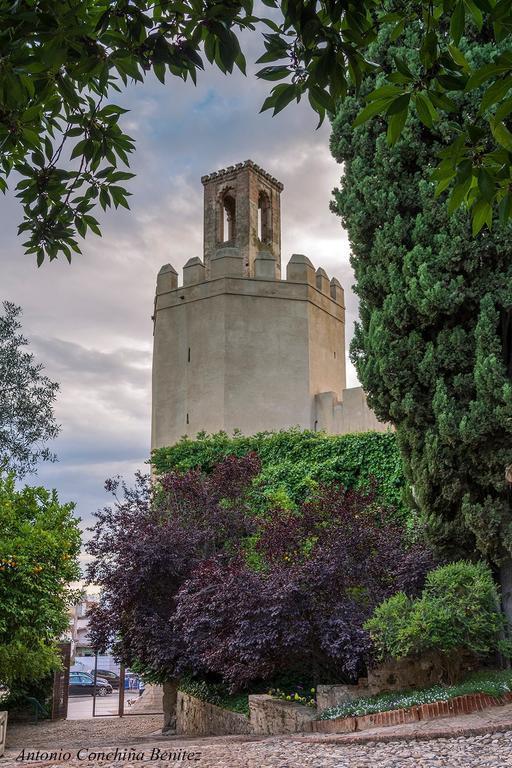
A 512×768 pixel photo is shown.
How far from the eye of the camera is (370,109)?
8.59ft

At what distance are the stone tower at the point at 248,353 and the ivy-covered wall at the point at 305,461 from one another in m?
5.11

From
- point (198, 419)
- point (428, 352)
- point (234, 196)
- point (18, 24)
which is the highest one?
point (234, 196)

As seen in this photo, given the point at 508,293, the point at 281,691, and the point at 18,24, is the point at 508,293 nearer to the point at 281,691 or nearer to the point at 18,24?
the point at 281,691

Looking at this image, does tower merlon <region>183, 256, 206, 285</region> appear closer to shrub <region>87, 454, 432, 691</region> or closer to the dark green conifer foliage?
shrub <region>87, 454, 432, 691</region>

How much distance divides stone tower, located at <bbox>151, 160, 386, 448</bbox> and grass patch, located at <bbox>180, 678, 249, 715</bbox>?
1184 cm

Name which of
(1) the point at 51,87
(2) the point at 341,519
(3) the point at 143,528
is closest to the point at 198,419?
(3) the point at 143,528

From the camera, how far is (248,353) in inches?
968

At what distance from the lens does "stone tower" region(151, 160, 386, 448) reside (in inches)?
950

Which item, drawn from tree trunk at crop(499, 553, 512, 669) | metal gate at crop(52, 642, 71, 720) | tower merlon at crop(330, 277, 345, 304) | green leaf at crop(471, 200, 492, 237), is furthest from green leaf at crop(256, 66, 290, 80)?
tower merlon at crop(330, 277, 345, 304)

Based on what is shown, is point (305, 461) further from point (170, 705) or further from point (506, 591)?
point (506, 591)

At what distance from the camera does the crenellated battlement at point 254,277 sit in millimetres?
25438

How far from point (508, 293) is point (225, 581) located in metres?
5.16

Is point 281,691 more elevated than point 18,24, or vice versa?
point 18,24

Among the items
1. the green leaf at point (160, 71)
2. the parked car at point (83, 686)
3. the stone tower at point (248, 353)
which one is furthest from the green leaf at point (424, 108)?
the parked car at point (83, 686)
